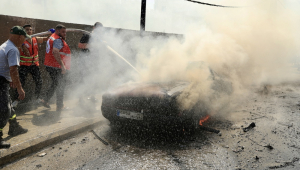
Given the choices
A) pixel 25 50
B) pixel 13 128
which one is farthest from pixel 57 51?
pixel 13 128

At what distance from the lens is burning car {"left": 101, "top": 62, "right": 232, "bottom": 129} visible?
368 centimetres

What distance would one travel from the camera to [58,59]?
5.07 m

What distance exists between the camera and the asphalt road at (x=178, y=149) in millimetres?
3094

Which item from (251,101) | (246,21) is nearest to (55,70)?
(251,101)

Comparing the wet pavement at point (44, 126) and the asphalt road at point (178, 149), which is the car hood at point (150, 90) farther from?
the wet pavement at point (44, 126)

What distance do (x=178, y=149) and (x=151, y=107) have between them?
87 cm

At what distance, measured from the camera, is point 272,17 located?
1383 centimetres

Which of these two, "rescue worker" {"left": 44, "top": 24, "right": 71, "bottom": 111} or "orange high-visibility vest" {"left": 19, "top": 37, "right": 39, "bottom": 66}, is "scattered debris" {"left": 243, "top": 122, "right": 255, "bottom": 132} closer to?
"rescue worker" {"left": 44, "top": 24, "right": 71, "bottom": 111}

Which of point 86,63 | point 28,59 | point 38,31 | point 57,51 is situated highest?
point 38,31

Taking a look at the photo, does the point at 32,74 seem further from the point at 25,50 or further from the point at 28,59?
the point at 25,50

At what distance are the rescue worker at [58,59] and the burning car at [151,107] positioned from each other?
1.78 m

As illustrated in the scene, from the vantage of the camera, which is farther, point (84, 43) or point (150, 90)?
→ point (84, 43)

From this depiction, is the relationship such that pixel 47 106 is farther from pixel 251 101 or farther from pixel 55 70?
pixel 251 101

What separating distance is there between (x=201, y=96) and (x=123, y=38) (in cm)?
582
